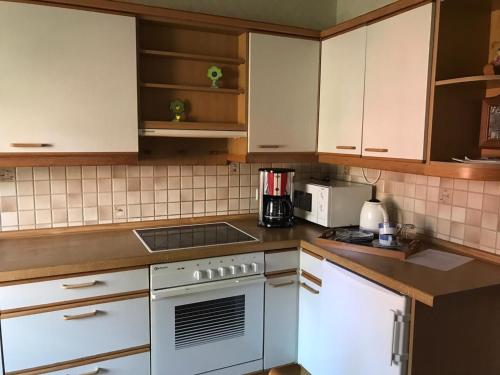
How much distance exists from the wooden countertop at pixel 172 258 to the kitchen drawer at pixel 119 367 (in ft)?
1.50

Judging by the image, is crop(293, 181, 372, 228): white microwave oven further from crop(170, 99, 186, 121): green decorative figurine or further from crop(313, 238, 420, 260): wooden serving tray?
crop(170, 99, 186, 121): green decorative figurine

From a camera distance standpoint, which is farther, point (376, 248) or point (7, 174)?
point (7, 174)

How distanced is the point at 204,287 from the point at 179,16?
1433 mm

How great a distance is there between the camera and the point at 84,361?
1.93m

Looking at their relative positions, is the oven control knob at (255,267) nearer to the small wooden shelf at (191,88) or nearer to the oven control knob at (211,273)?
the oven control knob at (211,273)

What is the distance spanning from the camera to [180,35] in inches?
95.3

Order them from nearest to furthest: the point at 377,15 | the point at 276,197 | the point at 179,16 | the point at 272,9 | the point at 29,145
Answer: the point at 29,145
the point at 377,15
the point at 179,16
the point at 276,197
the point at 272,9

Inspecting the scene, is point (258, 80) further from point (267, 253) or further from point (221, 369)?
point (221, 369)

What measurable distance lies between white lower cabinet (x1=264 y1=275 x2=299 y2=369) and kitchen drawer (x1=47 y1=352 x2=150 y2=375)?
0.68 meters

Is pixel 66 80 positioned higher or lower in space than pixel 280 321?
higher

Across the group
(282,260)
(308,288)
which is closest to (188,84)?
(282,260)

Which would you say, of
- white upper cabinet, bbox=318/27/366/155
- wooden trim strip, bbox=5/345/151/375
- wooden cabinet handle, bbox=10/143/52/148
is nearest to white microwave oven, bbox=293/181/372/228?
white upper cabinet, bbox=318/27/366/155

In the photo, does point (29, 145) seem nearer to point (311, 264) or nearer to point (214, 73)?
point (214, 73)

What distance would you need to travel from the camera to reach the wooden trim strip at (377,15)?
1897 mm
